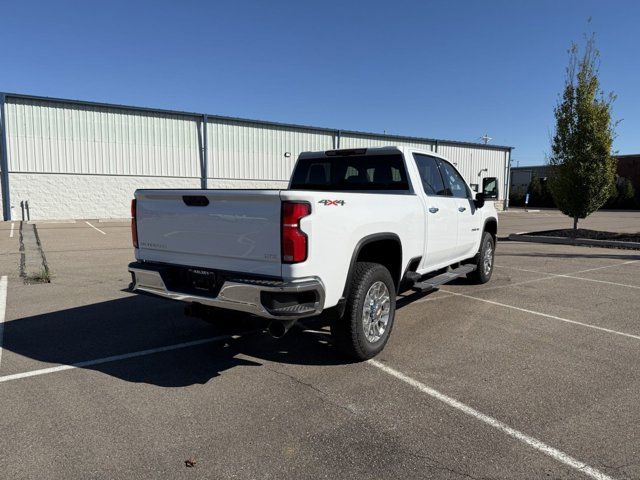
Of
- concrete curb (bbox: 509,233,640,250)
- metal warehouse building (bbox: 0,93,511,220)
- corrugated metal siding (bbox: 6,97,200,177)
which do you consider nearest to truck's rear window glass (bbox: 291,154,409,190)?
concrete curb (bbox: 509,233,640,250)

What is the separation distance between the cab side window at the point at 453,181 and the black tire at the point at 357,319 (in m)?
2.52

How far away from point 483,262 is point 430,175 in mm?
2690

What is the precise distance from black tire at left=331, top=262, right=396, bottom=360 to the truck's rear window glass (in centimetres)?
152

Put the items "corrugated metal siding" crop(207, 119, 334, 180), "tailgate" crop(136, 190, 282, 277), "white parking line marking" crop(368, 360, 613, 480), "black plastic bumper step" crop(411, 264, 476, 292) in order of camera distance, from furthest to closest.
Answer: "corrugated metal siding" crop(207, 119, 334, 180)
"black plastic bumper step" crop(411, 264, 476, 292)
"tailgate" crop(136, 190, 282, 277)
"white parking line marking" crop(368, 360, 613, 480)

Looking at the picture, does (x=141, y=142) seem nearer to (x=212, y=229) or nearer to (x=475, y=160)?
(x=212, y=229)

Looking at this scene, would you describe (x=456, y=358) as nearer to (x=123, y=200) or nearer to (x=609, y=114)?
(x=609, y=114)

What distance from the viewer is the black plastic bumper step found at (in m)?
5.26

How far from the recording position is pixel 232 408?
3520 mm

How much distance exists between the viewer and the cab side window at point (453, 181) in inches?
254

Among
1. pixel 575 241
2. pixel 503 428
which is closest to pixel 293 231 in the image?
pixel 503 428

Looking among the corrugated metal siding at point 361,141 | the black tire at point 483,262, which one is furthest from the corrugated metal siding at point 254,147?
the black tire at point 483,262

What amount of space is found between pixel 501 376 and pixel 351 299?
149cm

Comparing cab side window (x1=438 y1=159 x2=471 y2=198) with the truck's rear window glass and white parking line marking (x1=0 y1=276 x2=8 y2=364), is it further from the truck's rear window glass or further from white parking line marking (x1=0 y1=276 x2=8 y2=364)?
white parking line marking (x1=0 y1=276 x2=8 y2=364)

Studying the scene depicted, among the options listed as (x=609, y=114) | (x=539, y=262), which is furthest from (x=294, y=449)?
(x=609, y=114)
